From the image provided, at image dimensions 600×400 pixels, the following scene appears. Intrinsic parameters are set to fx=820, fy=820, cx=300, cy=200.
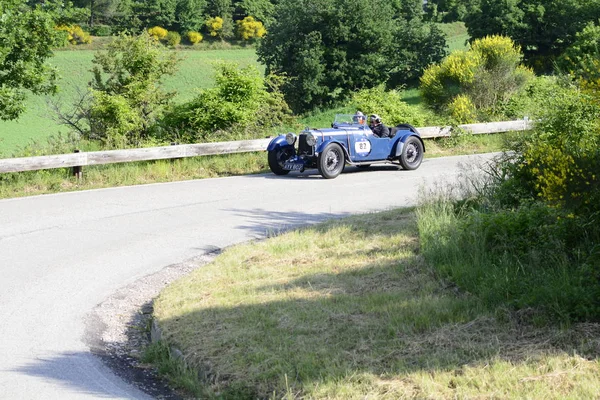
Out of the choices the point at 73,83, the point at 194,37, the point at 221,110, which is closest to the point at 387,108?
the point at 221,110

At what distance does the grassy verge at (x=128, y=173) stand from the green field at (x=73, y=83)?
53.8ft

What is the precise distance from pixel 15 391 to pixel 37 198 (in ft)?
29.2

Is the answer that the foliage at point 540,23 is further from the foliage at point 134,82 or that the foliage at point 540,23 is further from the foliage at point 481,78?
the foliage at point 134,82

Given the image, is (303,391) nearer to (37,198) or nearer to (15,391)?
(15,391)

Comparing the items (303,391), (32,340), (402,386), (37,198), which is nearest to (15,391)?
(32,340)

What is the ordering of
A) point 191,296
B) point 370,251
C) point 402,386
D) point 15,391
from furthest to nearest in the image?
1. point 370,251
2. point 191,296
3. point 15,391
4. point 402,386

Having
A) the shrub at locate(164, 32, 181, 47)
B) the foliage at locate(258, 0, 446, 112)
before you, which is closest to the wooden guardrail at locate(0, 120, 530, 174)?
the foliage at locate(258, 0, 446, 112)

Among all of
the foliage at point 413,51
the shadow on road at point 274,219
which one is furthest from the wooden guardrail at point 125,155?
the foliage at point 413,51

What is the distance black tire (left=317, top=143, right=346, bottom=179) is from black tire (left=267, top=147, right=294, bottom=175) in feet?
2.90

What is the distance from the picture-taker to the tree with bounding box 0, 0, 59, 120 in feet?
59.0

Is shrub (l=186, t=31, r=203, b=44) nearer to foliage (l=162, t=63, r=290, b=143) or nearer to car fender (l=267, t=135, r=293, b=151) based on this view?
foliage (l=162, t=63, r=290, b=143)

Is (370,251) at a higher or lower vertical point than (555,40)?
lower

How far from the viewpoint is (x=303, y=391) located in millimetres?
5645

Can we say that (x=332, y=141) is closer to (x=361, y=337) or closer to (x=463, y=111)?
(x=463, y=111)
